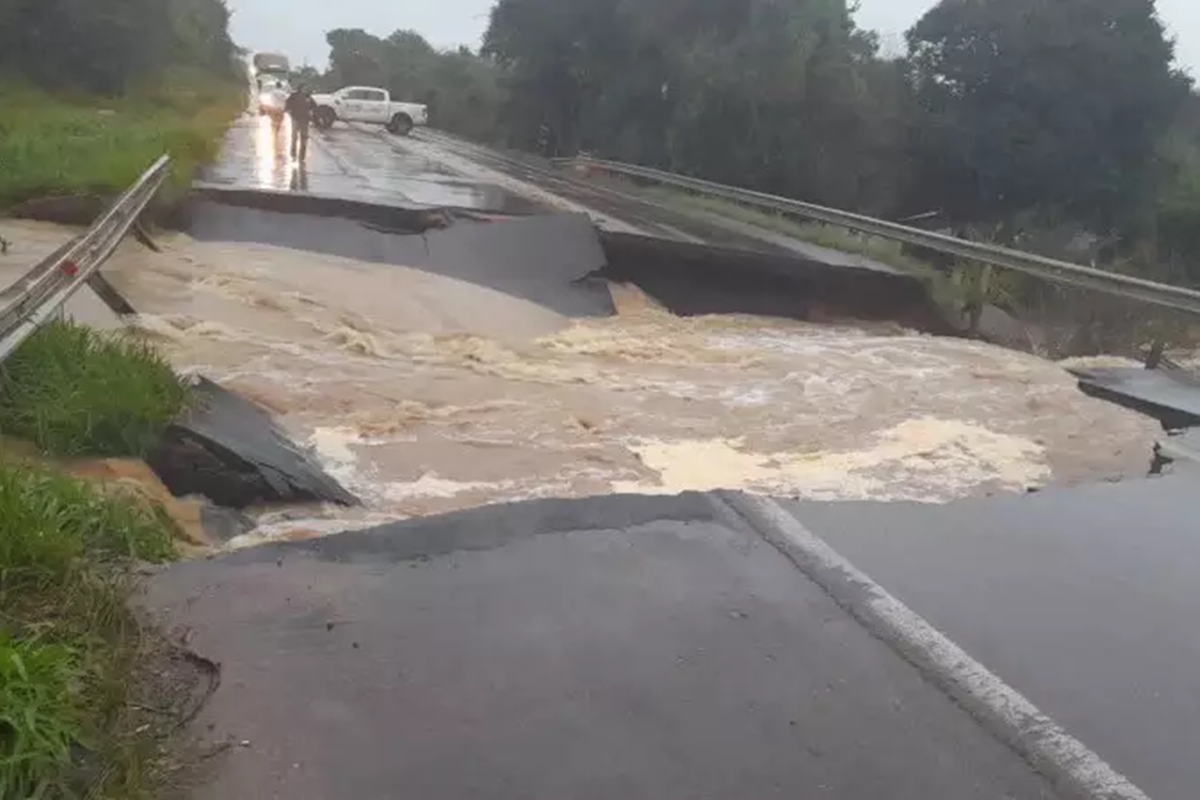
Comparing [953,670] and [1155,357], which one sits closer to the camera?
[953,670]

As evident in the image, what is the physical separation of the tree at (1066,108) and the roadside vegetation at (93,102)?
736 inches

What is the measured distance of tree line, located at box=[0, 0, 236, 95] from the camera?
3616 cm

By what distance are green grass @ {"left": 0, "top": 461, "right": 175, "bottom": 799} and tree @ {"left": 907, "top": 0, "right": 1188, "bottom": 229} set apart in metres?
28.8

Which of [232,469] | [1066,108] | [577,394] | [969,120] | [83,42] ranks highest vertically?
[1066,108]

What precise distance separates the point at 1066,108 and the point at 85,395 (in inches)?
1101

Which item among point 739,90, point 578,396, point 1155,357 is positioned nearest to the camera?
point 578,396

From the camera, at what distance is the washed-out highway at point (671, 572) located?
3.46 meters

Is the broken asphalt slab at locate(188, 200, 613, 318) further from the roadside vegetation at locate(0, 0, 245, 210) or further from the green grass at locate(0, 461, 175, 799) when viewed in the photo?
the green grass at locate(0, 461, 175, 799)

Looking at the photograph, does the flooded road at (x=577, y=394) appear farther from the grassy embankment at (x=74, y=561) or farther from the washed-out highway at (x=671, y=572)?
the grassy embankment at (x=74, y=561)

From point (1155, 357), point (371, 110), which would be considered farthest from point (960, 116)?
point (371, 110)

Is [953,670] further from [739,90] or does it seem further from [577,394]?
[739,90]

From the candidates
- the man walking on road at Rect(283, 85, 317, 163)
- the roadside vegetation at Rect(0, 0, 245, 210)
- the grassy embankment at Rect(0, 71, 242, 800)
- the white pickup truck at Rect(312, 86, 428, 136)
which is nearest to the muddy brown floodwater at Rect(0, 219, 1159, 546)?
the grassy embankment at Rect(0, 71, 242, 800)

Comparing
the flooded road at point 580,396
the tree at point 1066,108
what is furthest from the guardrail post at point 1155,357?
the tree at point 1066,108

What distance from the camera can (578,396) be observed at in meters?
9.47
